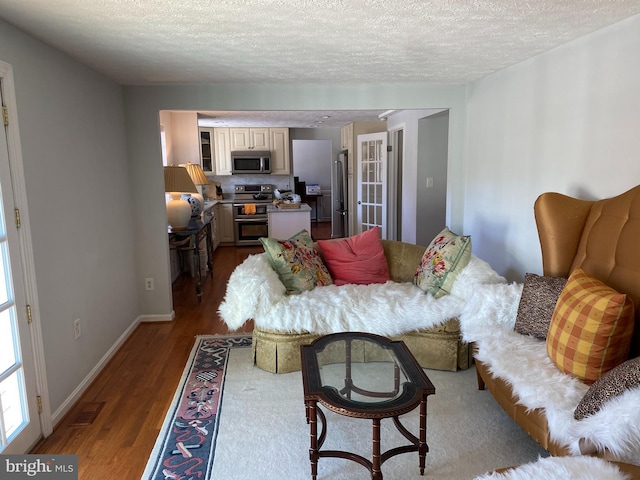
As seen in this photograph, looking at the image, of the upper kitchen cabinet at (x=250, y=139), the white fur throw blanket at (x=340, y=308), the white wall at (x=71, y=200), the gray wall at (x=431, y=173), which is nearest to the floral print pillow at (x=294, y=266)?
the white fur throw blanket at (x=340, y=308)

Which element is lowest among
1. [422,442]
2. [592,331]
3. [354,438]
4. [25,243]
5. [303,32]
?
[354,438]

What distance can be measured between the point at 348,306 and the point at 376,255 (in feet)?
2.39

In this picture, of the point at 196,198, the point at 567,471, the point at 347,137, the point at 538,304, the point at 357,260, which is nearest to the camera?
the point at 567,471

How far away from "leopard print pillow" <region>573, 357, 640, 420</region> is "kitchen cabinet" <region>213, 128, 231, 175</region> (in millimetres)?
7056

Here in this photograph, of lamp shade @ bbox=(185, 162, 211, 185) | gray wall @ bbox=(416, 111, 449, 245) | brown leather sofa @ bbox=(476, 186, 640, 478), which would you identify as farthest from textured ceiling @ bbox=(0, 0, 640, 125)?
lamp shade @ bbox=(185, 162, 211, 185)

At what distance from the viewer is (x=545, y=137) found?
2.96 metres

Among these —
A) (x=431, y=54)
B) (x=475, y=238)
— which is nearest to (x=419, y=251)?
(x=475, y=238)

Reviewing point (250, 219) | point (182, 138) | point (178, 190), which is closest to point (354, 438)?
point (178, 190)

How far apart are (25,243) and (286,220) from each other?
4.57 meters

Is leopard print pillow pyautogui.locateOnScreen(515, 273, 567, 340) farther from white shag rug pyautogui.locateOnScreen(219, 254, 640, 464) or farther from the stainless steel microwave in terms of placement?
the stainless steel microwave

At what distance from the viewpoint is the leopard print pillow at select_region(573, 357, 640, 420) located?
155 cm

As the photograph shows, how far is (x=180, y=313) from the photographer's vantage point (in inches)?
171

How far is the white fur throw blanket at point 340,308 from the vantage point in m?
2.93

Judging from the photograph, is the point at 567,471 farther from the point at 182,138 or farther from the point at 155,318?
the point at 182,138
